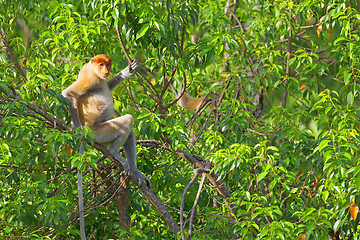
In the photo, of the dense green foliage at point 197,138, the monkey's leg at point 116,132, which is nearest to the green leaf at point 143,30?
the dense green foliage at point 197,138

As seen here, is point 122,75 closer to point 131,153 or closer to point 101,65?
point 101,65

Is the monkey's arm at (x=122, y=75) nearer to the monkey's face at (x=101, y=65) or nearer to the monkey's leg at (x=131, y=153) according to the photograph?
the monkey's face at (x=101, y=65)

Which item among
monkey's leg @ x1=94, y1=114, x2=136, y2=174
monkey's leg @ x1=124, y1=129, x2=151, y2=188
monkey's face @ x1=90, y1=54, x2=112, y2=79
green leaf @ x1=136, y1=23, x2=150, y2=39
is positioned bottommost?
monkey's leg @ x1=124, y1=129, x2=151, y2=188

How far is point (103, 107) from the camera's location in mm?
4285

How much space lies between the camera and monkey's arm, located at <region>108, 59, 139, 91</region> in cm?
397

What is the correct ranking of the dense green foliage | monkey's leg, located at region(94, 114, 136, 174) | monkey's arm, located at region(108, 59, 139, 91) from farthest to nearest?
monkey's leg, located at region(94, 114, 136, 174) < monkey's arm, located at region(108, 59, 139, 91) < the dense green foliage

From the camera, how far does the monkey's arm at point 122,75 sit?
397 cm

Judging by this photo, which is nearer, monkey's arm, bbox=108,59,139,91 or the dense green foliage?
the dense green foliage

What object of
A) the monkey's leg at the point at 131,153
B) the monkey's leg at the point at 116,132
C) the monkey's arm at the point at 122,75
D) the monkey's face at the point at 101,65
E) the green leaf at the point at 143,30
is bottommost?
the monkey's leg at the point at 131,153

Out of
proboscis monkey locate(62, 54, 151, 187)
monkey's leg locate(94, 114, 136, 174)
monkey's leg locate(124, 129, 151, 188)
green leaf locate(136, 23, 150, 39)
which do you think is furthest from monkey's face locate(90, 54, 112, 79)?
green leaf locate(136, 23, 150, 39)

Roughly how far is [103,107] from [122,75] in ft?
1.16

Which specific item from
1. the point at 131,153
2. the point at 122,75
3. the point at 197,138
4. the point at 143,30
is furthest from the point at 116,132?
the point at 143,30

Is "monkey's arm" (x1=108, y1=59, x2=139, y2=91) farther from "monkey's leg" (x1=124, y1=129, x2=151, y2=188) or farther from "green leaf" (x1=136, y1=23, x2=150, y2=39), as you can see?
"green leaf" (x1=136, y1=23, x2=150, y2=39)

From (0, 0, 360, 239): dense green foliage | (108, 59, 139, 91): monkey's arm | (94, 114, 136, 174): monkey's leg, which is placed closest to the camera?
(0, 0, 360, 239): dense green foliage
